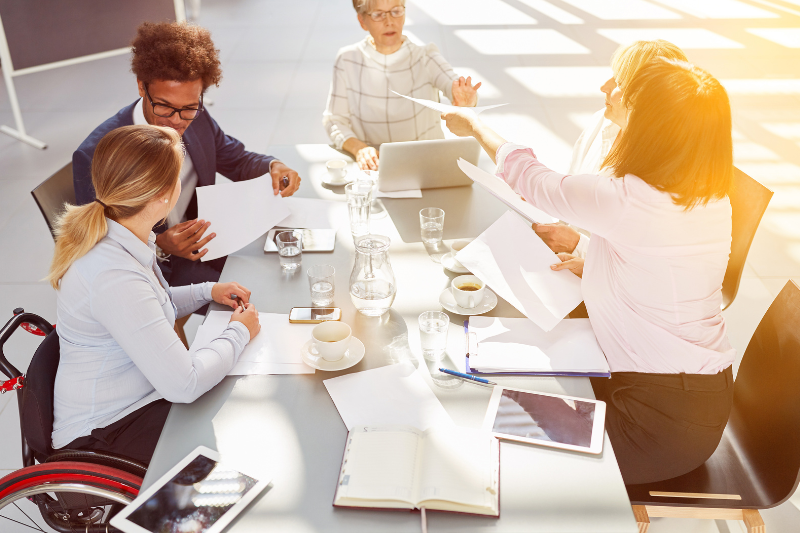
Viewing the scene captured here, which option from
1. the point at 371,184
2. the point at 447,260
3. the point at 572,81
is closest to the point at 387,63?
the point at 371,184

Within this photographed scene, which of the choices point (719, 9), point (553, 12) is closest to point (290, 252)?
point (553, 12)

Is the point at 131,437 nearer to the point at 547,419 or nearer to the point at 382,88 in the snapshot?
the point at 547,419

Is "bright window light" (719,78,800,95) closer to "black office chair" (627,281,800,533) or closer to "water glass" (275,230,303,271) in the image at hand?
"black office chair" (627,281,800,533)

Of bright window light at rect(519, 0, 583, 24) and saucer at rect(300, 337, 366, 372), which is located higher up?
saucer at rect(300, 337, 366, 372)

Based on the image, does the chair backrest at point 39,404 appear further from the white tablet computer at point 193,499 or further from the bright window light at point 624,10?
the bright window light at point 624,10

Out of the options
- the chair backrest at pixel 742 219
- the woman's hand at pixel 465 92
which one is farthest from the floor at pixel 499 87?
the woman's hand at pixel 465 92

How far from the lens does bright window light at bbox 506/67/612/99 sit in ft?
17.2

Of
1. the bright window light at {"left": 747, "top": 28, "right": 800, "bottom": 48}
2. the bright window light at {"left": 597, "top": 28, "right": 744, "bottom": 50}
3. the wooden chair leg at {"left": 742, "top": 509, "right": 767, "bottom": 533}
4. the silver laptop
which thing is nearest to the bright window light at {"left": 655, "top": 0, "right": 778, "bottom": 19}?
the bright window light at {"left": 747, "top": 28, "right": 800, "bottom": 48}

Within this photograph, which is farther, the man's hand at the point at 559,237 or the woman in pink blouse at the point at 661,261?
the man's hand at the point at 559,237

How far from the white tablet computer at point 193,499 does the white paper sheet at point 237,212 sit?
2.74 ft

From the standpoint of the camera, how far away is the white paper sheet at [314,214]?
2.12 metres

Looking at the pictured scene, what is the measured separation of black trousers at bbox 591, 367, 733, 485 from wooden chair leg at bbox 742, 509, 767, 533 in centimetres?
14

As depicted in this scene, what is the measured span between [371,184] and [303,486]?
131 cm

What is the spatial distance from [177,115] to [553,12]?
20.0 feet
